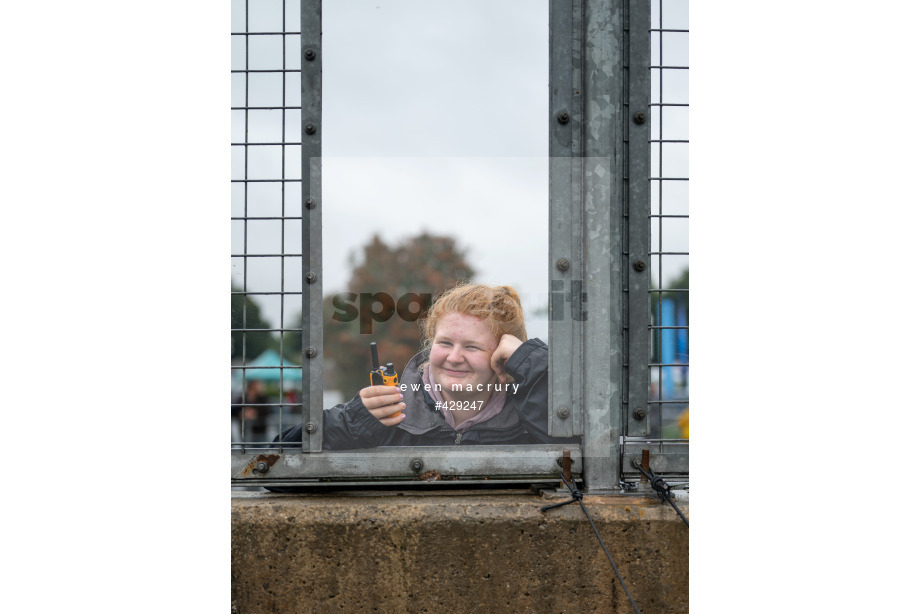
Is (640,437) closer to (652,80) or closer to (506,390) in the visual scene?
(506,390)

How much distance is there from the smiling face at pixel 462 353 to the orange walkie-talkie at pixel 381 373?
14cm

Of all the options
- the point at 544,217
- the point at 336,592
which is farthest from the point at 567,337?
the point at 336,592

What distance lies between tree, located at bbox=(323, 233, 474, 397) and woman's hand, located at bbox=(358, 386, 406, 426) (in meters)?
0.04

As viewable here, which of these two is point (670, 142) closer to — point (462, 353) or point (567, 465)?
point (462, 353)

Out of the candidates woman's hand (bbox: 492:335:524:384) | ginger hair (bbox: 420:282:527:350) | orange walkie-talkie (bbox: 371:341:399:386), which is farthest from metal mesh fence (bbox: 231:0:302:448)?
woman's hand (bbox: 492:335:524:384)

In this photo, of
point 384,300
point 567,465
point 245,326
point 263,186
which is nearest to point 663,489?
point 567,465

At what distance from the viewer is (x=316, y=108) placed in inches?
Result: 91.7

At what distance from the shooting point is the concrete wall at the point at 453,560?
2207 mm

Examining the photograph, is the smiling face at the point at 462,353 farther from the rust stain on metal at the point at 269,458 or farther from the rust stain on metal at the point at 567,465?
the rust stain on metal at the point at 269,458

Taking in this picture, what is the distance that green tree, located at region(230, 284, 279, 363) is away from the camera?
2357 millimetres

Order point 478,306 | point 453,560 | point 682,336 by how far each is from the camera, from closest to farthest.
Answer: point 453,560 → point 478,306 → point 682,336

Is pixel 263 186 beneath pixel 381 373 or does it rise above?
above

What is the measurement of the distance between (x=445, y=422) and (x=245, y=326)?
797 millimetres

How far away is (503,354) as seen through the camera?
2.35 meters
